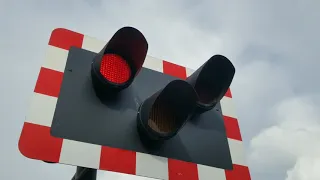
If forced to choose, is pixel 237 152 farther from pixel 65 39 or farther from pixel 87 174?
pixel 65 39

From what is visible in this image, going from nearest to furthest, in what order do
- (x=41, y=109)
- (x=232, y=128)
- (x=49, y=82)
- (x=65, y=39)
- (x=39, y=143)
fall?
(x=39, y=143) < (x=41, y=109) < (x=49, y=82) < (x=65, y=39) < (x=232, y=128)

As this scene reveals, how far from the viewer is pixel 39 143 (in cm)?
131

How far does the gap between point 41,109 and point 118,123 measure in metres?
0.37

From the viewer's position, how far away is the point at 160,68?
80.1 inches

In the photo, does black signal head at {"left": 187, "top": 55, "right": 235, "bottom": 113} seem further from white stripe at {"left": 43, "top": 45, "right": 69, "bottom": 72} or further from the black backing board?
white stripe at {"left": 43, "top": 45, "right": 69, "bottom": 72}

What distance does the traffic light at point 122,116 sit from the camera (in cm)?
138

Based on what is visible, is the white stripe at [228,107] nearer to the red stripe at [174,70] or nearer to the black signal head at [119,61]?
the red stripe at [174,70]

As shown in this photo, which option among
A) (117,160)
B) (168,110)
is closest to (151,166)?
(117,160)

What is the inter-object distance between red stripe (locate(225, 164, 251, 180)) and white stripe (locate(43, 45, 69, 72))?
41.8 inches

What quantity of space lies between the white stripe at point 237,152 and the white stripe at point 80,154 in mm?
814

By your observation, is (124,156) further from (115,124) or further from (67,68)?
(67,68)

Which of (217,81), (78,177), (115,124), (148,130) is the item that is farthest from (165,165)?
(217,81)

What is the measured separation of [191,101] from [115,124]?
15.5 inches

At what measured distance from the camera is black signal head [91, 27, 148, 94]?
152cm
